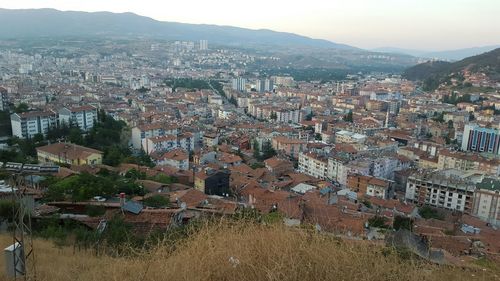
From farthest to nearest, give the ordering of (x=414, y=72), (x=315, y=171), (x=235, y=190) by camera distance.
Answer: (x=414, y=72) → (x=315, y=171) → (x=235, y=190)

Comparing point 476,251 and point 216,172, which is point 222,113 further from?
point 476,251

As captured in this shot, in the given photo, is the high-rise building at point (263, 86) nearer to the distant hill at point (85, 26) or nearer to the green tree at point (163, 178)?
the green tree at point (163, 178)

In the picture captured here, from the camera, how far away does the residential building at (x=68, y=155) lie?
10.4 meters

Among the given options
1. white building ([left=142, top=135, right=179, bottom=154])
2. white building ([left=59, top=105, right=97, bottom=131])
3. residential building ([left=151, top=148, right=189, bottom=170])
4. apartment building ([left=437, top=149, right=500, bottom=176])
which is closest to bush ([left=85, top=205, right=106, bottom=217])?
residential building ([left=151, top=148, right=189, bottom=170])

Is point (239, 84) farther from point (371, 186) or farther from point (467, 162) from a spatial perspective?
point (371, 186)

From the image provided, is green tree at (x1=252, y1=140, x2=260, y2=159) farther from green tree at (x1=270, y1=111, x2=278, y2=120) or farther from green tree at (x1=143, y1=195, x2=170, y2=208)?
green tree at (x1=143, y1=195, x2=170, y2=208)

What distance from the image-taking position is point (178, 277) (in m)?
1.86

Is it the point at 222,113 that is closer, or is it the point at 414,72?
the point at 222,113

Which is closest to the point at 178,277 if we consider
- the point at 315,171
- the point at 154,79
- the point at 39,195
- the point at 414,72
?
the point at 39,195

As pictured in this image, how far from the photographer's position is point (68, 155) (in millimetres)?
10656

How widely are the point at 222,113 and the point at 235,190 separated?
13594 millimetres

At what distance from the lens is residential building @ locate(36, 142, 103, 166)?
10.4m

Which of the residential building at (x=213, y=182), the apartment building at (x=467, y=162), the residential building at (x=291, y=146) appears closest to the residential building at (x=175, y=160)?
the residential building at (x=213, y=182)

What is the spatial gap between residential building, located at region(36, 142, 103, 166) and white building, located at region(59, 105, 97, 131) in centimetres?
287
